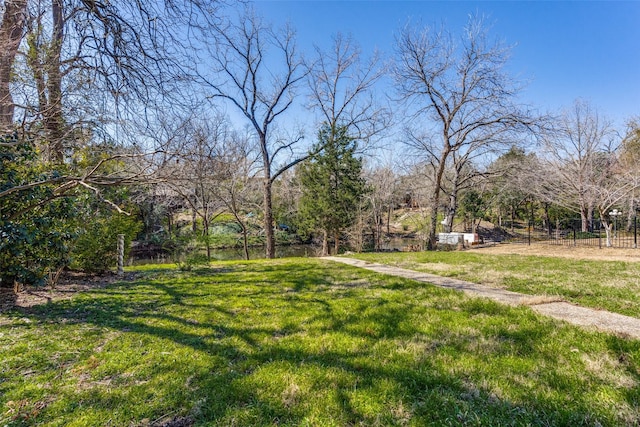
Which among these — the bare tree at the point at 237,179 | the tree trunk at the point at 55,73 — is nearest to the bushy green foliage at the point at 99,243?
the tree trunk at the point at 55,73

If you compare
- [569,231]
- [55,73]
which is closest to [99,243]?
[55,73]

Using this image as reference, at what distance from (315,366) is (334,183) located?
15.1 metres

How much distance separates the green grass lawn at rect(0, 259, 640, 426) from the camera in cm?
195

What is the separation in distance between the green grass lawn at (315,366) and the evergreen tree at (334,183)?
1266 centimetres

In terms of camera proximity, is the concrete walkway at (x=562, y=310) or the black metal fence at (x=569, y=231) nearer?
the concrete walkway at (x=562, y=310)

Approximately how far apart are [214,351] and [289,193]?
2424cm

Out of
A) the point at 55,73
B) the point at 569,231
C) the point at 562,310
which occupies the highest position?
the point at 55,73

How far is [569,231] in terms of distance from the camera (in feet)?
65.8

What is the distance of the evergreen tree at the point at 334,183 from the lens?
16953 mm

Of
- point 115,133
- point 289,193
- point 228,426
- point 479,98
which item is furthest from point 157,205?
point 228,426

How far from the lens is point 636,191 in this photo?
16797 millimetres

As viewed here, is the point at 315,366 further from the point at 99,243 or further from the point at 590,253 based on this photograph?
the point at 590,253

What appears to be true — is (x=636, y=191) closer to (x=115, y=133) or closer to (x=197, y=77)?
(x=197, y=77)

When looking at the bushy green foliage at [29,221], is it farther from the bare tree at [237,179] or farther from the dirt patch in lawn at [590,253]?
the dirt patch in lawn at [590,253]
